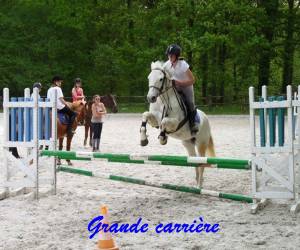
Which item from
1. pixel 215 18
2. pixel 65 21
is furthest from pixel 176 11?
pixel 65 21

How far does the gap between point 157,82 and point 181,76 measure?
0.62 meters

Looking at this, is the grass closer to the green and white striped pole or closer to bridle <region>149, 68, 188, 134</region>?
bridle <region>149, 68, 188, 134</region>

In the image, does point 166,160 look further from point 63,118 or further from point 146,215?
point 63,118

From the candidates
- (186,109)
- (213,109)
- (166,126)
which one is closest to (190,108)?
(186,109)

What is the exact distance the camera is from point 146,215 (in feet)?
22.1

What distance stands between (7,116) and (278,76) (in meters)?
40.4

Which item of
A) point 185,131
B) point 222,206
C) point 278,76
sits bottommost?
point 222,206

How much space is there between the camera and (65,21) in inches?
1736

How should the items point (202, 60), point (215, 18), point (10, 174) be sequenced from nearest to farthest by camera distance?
A: point (10, 174) < point (215, 18) < point (202, 60)

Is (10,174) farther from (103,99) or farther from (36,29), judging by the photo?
(36,29)

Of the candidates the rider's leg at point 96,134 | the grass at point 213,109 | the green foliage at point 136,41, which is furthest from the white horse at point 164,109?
the green foliage at point 136,41

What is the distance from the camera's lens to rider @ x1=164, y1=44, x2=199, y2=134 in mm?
8164

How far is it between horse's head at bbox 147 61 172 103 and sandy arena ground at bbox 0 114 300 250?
1.50 metres

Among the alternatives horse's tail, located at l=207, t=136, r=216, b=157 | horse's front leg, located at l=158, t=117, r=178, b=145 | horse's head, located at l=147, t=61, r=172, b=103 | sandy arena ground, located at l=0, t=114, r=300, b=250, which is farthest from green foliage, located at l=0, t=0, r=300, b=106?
horse's front leg, located at l=158, t=117, r=178, b=145
